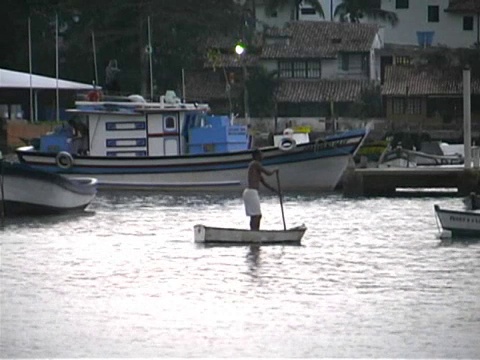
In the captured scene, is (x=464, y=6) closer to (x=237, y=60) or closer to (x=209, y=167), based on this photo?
(x=237, y=60)

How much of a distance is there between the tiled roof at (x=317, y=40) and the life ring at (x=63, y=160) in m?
40.8

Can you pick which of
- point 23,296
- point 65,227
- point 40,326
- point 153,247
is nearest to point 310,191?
point 65,227

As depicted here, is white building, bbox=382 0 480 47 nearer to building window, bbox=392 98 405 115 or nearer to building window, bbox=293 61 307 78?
building window, bbox=293 61 307 78

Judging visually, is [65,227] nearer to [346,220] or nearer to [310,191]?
Answer: [346,220]

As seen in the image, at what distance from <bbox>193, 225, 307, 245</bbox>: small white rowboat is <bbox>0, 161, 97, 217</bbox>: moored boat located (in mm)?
7792

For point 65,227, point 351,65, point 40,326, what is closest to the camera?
point 40,326

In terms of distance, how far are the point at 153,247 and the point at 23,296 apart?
786 centimetres

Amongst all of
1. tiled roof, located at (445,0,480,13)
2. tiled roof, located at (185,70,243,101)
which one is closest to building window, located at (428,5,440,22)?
tiled roof, located at (445,0,480,13)

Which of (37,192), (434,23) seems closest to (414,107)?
(434,23)

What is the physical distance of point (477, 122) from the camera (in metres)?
81.6

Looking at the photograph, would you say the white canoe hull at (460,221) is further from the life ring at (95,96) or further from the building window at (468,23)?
the building window at (468,23)

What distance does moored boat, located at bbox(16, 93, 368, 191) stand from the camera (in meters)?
47.7

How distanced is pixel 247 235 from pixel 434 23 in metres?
72.5

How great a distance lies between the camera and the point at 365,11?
332 feet
